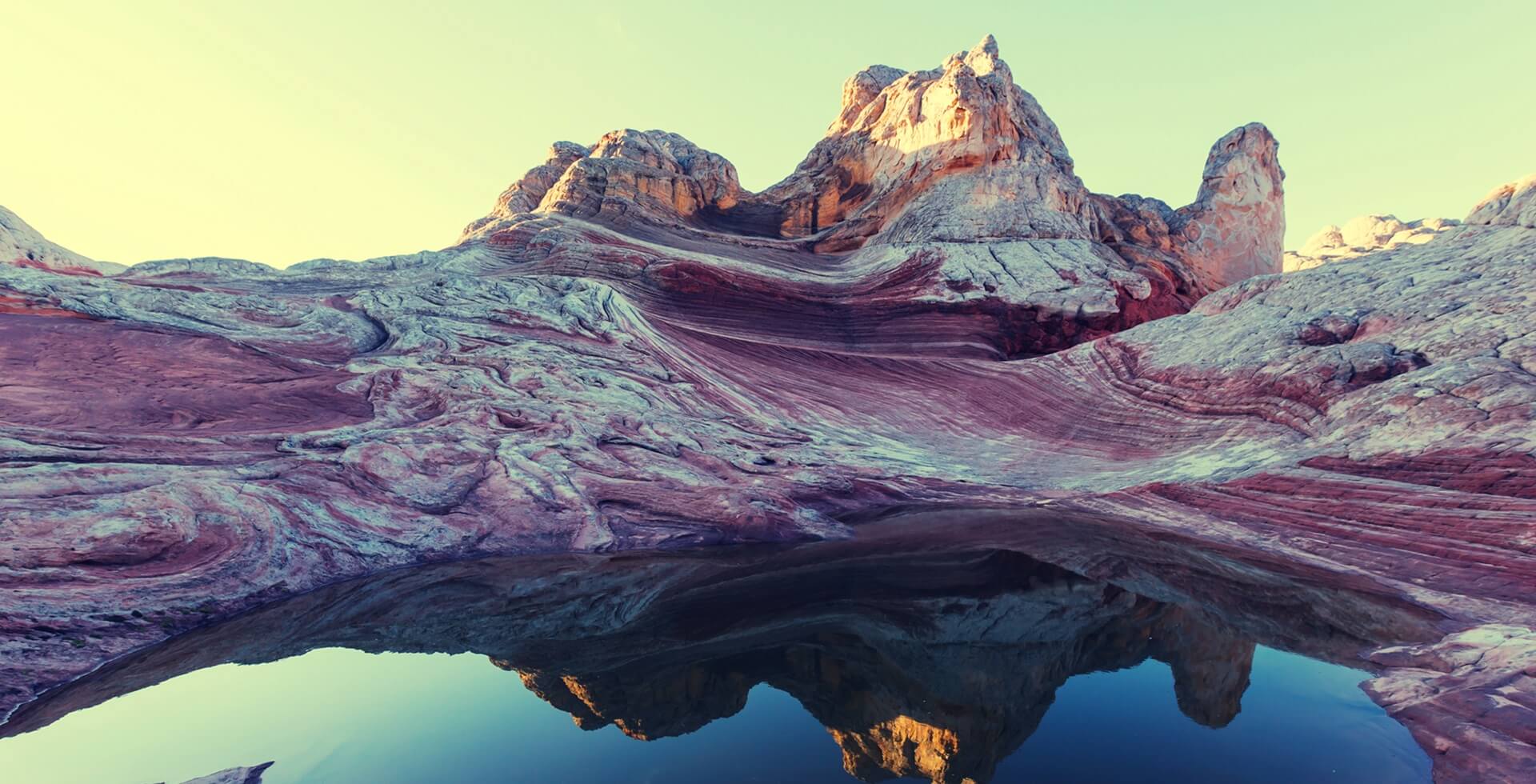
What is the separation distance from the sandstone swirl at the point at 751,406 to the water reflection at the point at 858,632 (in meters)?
0.98

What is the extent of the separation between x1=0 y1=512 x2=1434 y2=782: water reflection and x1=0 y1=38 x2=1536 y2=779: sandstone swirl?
98 cm

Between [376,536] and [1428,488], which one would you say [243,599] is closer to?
[376,536]

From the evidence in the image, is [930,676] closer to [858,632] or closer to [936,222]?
[858,632]

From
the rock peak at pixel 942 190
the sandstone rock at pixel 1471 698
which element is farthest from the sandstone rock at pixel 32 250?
the sandstone rock at pixel 1471 698

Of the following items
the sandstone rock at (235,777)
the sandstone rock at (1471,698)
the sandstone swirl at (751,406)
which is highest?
the sandstone swirl at (751,406)

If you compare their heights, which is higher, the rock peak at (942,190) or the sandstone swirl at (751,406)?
the rock peak at (942,190)

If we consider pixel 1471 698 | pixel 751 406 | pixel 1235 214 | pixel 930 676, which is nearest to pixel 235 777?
pixel 930 676

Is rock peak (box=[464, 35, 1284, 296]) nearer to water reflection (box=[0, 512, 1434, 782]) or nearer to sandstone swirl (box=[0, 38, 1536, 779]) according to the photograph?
sandstone swirl (box=[0, 38, 1536, 779])

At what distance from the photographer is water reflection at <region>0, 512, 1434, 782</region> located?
22.2 ft

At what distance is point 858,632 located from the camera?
844cm

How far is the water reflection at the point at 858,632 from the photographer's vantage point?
22.2ft

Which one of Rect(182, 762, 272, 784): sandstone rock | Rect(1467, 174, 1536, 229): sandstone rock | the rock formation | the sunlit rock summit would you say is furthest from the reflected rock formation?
the rock formation

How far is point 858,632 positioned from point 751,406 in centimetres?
A: 1155

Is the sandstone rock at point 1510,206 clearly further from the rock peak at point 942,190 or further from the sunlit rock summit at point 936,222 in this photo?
the rock peak at point 942,190
